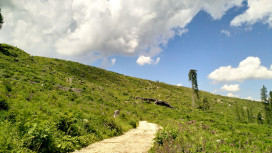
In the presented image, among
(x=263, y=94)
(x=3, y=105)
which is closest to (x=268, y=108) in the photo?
(x=263, y=94)

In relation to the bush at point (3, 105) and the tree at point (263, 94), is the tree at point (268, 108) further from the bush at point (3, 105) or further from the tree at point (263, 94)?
the bush at point (3, 105)

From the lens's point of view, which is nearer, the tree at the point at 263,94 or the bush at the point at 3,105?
the bush at the point at 3,105

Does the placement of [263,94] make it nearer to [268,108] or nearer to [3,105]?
[268,108]

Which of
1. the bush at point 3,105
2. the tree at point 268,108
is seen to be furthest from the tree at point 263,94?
the bush at point 3,105

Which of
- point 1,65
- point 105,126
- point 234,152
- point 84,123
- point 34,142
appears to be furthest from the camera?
point 1,65

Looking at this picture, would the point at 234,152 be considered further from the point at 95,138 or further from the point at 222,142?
the point at 95,138

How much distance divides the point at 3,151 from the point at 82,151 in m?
3.31

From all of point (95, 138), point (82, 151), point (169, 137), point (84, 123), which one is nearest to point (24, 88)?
point (84, 123)

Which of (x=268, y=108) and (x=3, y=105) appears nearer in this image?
(x=3, y=105)

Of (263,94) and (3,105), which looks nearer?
(3,105)

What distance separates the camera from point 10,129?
6.88 m

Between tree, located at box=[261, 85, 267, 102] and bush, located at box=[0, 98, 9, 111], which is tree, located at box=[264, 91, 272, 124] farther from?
bush, located at box=[0, 98, 9, 111]

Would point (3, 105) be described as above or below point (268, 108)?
A: above

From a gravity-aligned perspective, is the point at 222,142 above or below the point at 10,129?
below
